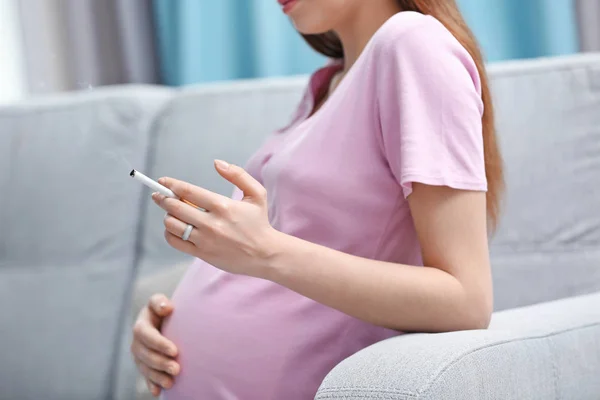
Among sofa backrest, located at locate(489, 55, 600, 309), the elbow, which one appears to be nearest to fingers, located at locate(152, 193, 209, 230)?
the elbow

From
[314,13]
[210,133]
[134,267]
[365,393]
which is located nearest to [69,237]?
[134,267]

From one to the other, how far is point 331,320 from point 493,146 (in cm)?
30

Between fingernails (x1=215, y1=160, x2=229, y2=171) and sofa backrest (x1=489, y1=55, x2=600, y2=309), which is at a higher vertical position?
fingernails (x1=215, y1=160, x2=229, y2=171)

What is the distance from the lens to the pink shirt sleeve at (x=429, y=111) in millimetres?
838

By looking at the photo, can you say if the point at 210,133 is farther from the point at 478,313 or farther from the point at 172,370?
the point at 478,313

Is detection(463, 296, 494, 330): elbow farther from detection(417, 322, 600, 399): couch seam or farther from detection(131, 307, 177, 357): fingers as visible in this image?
detection(131, 307, 177, 357): fingers

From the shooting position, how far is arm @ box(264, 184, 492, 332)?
834 millimetres

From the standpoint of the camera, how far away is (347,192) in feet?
2.98

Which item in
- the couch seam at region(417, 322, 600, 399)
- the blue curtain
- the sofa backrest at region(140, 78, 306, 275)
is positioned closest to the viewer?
the couch seam at region(417, 322, 600, 399)

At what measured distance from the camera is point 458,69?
0.87 m

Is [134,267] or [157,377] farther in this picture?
[134,267]

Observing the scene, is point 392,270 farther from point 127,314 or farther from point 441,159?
point 127,314

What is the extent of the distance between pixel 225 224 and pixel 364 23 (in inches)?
16.8

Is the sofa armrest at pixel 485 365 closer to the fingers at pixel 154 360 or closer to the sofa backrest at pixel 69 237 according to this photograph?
the fingers at pixel 154 360
